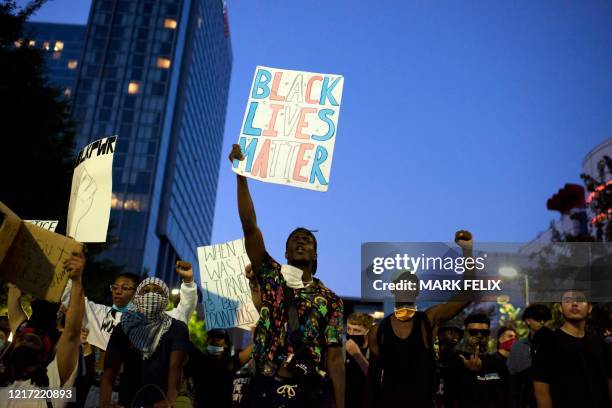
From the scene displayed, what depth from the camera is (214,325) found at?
6.68 metres

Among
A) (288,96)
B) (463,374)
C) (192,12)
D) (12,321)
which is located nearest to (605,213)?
(463,374)

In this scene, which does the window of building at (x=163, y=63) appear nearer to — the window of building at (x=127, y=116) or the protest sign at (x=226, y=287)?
the window of building at (x=127, y=116)

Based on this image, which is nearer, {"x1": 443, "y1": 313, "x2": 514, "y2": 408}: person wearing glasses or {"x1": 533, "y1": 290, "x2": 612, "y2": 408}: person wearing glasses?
{"x1": 533, "y1": 290, "x2": 612, "y2": 408}: person wearing glasses

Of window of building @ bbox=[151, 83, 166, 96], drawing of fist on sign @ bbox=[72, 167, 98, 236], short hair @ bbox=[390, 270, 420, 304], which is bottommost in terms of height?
short hair @ bbox=[390, 270, 420, 304]

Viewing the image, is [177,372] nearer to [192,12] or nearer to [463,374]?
[463,374]

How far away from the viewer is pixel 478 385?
522 centimetres

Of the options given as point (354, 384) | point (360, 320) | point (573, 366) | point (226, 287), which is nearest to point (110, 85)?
point (226, 287)

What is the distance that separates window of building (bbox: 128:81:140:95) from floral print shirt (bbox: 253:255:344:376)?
247 feet

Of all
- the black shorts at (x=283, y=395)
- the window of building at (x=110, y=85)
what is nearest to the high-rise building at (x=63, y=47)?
the window of building at (x=110, y=85)

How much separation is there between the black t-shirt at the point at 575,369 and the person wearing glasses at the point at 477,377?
3.38 feet

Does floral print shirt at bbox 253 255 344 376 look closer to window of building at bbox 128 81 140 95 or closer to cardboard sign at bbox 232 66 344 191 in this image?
cardboard sign at bbox 232 66 344 191

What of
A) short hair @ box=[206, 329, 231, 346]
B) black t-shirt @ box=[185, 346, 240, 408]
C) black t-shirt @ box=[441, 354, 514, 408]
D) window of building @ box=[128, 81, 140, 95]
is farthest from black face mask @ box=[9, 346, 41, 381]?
window of building @ box=[128, 81, 140, 95]

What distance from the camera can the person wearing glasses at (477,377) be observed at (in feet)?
17.0

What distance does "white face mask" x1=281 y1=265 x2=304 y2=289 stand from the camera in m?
3.23
